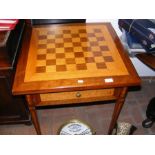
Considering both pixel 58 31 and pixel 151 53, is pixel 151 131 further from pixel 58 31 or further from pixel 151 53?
pixel 58 31

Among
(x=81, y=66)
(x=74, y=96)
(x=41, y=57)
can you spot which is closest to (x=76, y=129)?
(x=74, y=96)

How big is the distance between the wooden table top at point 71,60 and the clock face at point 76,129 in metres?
0.30

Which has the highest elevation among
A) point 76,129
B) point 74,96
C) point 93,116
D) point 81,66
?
point 81,66

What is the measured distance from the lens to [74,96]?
47.1 inches

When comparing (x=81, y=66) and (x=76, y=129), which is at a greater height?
(x=81, y=66)

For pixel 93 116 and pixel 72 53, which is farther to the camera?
pixel 93 116

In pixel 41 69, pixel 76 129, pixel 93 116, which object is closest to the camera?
pixel 41 69

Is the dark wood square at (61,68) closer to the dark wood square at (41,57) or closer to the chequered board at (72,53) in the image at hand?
the chequered board at (72,53)

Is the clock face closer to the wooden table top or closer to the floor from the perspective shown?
the wooden table top

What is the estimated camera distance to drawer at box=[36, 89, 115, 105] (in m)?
1.18

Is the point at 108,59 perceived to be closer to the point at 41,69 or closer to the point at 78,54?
the point at 78,54

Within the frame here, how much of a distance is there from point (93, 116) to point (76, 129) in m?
0.56
